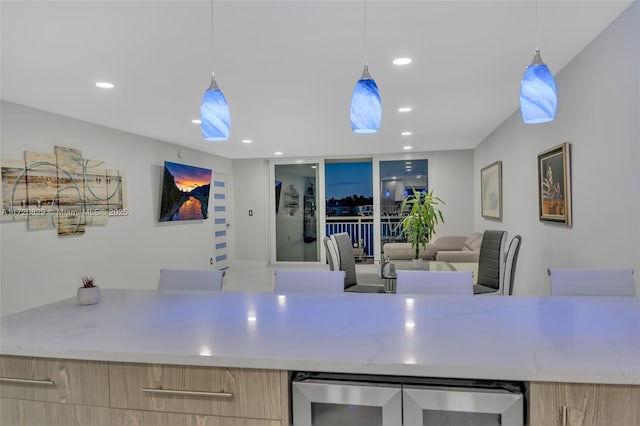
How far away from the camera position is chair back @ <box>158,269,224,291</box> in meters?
2.35

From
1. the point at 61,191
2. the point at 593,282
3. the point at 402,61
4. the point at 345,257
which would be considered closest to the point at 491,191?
the point at 345,257

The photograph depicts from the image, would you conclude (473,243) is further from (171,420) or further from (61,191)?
(171,420)

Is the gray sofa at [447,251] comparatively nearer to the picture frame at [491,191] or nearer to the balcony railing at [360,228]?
the picture frame at [491,191]

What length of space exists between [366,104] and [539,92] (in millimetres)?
704

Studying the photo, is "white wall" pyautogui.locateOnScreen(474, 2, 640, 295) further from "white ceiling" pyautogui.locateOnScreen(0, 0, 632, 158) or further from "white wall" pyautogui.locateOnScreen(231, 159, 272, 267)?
"white wall" pyautogui.locateOnScreen(231, 159, 272, 267)

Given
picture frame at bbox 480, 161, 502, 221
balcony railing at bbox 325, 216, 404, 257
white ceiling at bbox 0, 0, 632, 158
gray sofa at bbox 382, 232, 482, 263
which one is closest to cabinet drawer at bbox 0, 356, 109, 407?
white ceiling at bbox 0, 0, 632, 158

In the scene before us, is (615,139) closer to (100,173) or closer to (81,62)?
(81,62)

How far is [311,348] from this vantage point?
123 cm

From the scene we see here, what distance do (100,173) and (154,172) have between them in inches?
43.2

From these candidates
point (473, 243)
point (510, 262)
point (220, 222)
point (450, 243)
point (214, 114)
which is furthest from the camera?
point (220, 222)

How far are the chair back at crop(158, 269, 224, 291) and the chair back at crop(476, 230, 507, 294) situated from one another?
94.5 inches

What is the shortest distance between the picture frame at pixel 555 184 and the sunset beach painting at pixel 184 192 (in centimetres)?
514


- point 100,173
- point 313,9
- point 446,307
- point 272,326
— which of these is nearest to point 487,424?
point 446,307

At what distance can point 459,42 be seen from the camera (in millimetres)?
2656
